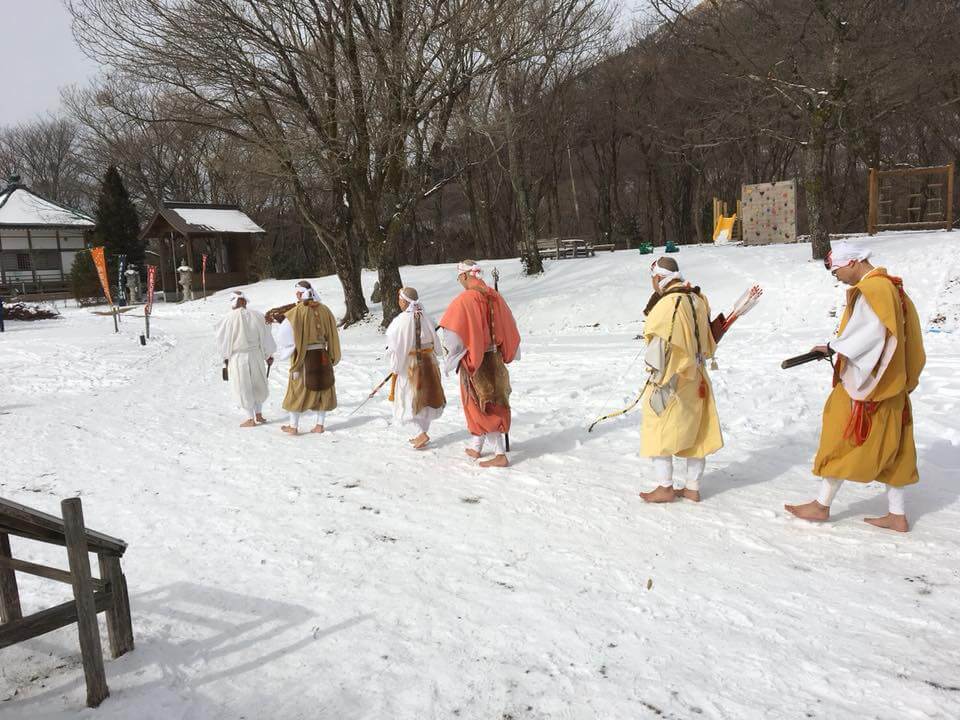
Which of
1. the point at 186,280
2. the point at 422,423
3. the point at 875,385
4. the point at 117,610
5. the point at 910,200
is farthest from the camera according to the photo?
the point at 186,280

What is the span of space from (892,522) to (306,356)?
5.96 m

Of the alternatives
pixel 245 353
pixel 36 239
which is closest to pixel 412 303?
pixel 245 353

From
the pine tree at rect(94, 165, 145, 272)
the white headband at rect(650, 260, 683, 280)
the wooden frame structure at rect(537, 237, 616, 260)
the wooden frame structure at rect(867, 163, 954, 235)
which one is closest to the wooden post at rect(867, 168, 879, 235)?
the wooden frame structure at rect(867, 163, 954, 235)

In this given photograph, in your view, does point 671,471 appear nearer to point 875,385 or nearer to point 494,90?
point 875,385

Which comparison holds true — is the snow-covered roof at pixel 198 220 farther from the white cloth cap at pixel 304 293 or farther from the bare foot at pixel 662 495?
the bare foot at pixel 662 495

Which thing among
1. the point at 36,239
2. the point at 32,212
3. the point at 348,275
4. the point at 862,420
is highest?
the point at 32,212

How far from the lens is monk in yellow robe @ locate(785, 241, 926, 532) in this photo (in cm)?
432

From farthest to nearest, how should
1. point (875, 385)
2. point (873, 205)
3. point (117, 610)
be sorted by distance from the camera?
1. point (873, 205)
2. point (875, 385)
3. point (117, 610)

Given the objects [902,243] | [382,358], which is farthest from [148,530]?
[902,243]

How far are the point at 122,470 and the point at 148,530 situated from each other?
199cm

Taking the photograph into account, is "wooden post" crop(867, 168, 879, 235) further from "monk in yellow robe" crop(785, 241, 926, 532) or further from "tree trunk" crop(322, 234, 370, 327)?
"monk in yellow robe" crop(785, 241, 926, 532)

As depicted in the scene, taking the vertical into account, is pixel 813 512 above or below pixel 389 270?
below

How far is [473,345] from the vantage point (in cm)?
630

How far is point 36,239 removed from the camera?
3550 centimetres
